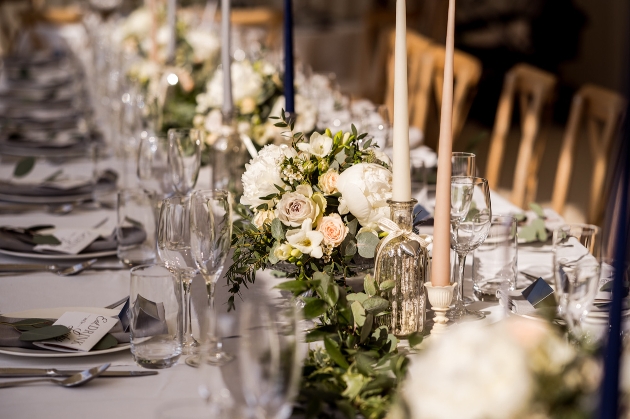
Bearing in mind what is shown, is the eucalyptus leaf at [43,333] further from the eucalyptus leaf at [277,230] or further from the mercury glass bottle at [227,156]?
the mercury glass bottle at [227,156]

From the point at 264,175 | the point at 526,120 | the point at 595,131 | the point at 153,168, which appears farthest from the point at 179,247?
the point at 526,120

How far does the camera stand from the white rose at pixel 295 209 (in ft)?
3.96

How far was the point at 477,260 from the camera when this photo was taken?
5.07 feet

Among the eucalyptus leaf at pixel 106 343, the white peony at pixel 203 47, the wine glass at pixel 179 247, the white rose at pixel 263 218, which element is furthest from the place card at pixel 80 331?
the white peony at pixel 203 47

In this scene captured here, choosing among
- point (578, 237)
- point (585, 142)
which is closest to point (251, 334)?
point (578, 237)

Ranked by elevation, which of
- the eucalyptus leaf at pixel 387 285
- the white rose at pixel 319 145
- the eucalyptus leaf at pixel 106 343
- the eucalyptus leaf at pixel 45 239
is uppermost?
the white rose at pixel 319 145

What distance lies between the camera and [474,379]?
2.22 ft

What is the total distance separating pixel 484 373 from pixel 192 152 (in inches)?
48.4

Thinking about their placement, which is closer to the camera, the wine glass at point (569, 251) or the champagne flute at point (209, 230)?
the wine glass at point (569, 251)

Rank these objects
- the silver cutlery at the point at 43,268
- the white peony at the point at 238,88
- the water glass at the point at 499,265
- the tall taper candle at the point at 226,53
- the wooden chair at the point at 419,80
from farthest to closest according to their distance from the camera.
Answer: the wooden chair at the point at 419,80 → the white peony at the point at 238,88 → the tall taper candle at the point at 226,53 → the silver cutlery at the point at 43,268 → the water glass at the point at 499,265

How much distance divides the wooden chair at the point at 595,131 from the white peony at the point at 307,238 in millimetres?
1470

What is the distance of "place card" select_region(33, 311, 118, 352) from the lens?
1.17m

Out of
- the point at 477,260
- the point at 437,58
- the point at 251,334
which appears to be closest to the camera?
the point at 251,334

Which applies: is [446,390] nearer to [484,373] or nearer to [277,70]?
[484,373]
